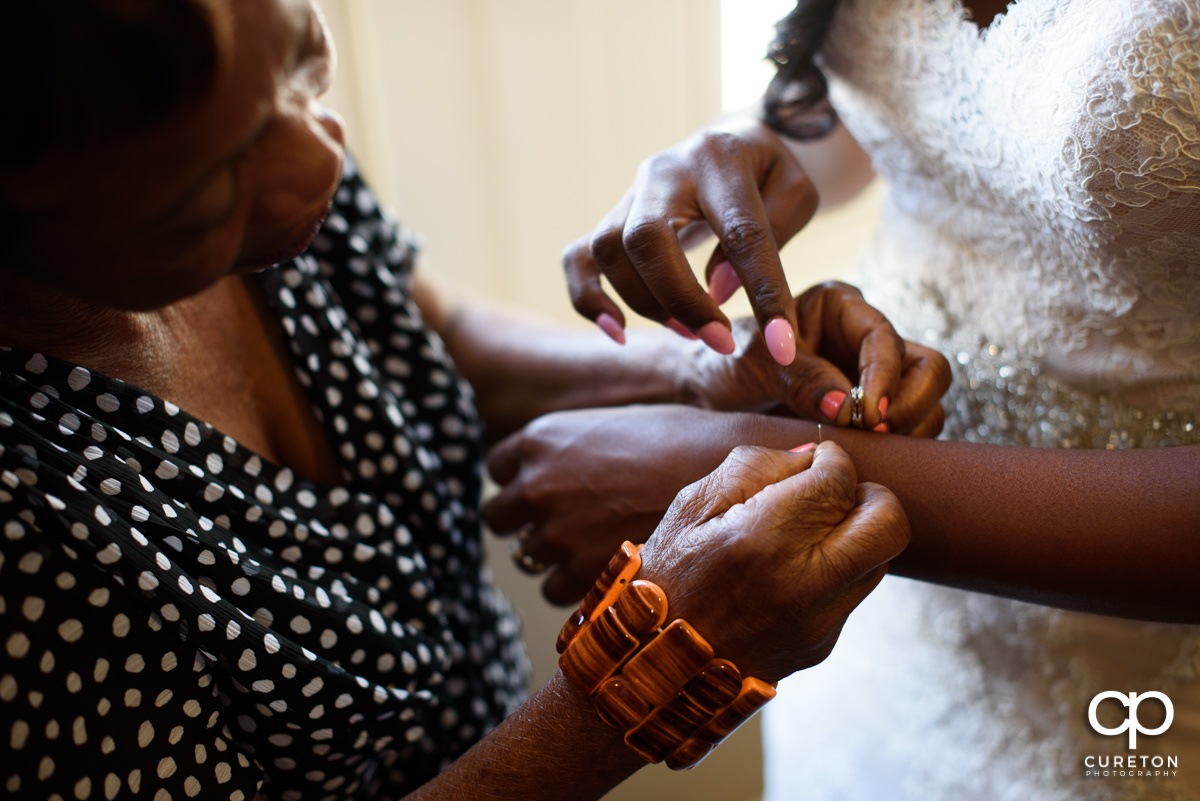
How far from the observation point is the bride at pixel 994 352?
646 mm

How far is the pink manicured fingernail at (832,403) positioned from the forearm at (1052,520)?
3cm

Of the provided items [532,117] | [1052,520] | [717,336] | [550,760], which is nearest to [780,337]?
[717,336]

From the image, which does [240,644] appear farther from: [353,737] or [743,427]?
[743,427]

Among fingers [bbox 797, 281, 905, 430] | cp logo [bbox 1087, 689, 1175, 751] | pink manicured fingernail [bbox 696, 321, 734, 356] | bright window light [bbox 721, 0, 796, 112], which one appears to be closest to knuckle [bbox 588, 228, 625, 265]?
pink manicured fingernail [bbox 696, 321, 734, 356]

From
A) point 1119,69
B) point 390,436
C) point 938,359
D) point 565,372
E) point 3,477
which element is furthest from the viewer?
point 565,372

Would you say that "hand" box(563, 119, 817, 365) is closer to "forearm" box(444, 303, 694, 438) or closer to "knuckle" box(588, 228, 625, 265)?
"knuckle" box(588, 228, 625, 265)

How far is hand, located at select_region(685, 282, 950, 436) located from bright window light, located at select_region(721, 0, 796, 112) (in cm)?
78

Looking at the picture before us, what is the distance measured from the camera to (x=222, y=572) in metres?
0.65

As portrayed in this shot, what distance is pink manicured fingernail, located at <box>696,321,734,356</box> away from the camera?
70 cm

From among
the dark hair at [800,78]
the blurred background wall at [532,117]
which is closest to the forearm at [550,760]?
the dark hair at [800,78]

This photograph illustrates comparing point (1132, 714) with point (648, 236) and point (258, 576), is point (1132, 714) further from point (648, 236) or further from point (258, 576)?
point (258, 576)

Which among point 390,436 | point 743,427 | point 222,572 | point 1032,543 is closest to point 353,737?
point 222,572

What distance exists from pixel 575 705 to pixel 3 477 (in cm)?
43

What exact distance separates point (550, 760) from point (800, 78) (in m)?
0.80
